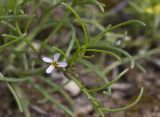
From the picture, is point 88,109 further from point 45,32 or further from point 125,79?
point 45,32

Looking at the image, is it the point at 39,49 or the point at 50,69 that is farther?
the point at 39,49

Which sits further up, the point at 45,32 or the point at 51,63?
the point at 51,63

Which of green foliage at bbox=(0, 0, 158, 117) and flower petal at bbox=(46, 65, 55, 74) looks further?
green foliage at bbox=(0, 0, 158, 117)

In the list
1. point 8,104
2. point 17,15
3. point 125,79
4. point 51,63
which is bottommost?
point 125,79

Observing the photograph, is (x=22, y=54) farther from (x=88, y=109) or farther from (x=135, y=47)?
(x=135, y=47)

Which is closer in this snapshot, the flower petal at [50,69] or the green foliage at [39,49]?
the flower petal at [50,69]

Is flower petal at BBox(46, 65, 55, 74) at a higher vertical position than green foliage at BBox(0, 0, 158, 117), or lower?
higher

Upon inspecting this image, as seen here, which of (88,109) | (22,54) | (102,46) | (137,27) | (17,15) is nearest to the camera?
(17,15)

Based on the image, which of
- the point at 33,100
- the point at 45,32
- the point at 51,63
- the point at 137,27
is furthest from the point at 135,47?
the point at 51,63

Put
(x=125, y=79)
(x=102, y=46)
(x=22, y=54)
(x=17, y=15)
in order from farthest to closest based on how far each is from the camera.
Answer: (x=125, y=79), (x=22, y=54), (x=102, y=46), (x=17, y=15)

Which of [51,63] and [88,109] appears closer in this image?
[51,63]

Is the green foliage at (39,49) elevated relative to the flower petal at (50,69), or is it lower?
lower
